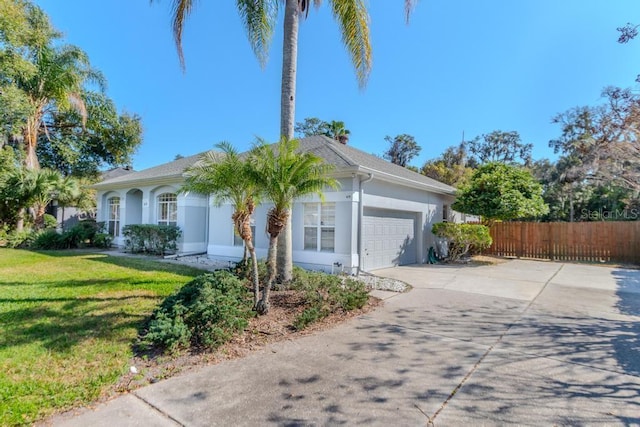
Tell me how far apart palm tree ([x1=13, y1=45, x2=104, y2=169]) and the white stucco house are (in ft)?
17.7

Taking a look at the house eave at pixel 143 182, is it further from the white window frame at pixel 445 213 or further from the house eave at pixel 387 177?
the white window frame at pixel 445 213

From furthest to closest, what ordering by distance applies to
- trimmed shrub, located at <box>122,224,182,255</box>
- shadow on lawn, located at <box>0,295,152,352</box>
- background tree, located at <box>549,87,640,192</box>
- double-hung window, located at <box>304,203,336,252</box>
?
trimmed shrub, located at <box>122,224,182,255</box> → background tree, located at <box>549,87,640,192</box> → double-hung window, located at <box>304,203,336,252</box> → shadow on lawn, located at <box>0,295,152,352</box>

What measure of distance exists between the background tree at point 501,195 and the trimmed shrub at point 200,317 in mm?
11243

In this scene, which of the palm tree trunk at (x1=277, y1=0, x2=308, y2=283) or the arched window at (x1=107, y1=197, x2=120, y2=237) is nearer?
the palm tree trunk at (x1=277, y1=0, x2=308, y2=283)

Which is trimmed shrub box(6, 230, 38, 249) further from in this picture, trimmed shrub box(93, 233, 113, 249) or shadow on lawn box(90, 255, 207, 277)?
shadow on lawn box(90, 255, 207, 277)

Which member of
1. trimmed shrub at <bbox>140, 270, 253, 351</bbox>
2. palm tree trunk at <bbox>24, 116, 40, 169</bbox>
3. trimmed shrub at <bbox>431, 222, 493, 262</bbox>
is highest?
palm tree trunk at <bbox>24, 116, 40, 169</bbox>

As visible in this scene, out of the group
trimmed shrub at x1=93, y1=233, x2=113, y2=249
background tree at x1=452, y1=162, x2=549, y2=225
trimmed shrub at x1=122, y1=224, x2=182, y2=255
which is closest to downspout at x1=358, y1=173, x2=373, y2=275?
background tree at x1=452, y1=162, x2=549, y2=225

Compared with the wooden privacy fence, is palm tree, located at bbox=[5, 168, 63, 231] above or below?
above

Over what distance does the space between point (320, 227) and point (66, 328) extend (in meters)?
7.13

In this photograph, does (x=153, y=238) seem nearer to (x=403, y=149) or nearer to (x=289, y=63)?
(x=289, y=63)

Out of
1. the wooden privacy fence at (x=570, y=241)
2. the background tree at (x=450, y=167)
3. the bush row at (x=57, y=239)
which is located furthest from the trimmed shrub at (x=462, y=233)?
the bush row at (x=57, y=239)

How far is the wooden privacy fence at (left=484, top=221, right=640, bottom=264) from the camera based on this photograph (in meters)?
14.3

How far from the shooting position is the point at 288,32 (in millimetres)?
7801

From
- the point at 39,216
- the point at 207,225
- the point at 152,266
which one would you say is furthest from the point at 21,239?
the point at 152,266
